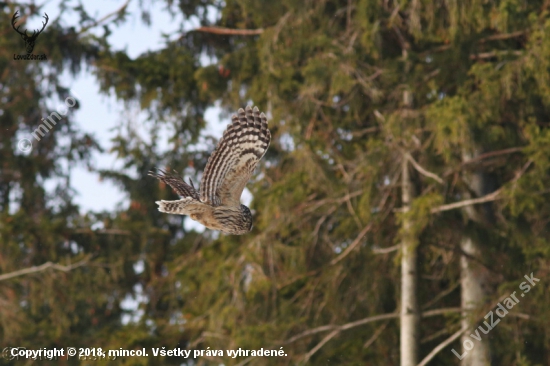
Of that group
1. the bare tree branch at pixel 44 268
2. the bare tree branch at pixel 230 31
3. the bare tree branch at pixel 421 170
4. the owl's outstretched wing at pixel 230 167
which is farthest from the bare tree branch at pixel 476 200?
the bare tree branch at pixel 44 268

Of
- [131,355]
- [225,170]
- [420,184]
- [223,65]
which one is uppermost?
[223,65]

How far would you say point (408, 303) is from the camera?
32.6 ft

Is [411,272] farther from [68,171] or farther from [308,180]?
[68,171]

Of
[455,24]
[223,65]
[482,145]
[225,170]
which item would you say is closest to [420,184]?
[482,145]

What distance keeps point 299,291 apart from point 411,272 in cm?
137

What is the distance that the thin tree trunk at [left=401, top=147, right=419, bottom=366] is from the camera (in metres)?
9.86

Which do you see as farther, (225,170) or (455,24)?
(455,24)

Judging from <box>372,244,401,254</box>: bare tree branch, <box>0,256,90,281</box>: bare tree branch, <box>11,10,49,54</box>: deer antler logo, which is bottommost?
<box>372,244,401,254</box>: bare tree branch

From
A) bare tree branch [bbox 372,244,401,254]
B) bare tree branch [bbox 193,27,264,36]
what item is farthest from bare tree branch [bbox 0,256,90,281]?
bare tree branch [bbox 372,244,401,254]

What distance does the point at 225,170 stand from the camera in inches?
226

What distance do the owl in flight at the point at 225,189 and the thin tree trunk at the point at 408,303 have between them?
13.7 feet

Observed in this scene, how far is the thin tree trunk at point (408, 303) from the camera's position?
986cm

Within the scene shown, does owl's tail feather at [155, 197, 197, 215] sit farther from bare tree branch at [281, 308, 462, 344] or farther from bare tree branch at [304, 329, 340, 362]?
bare tree branch at [304, 329, 340, 362]
